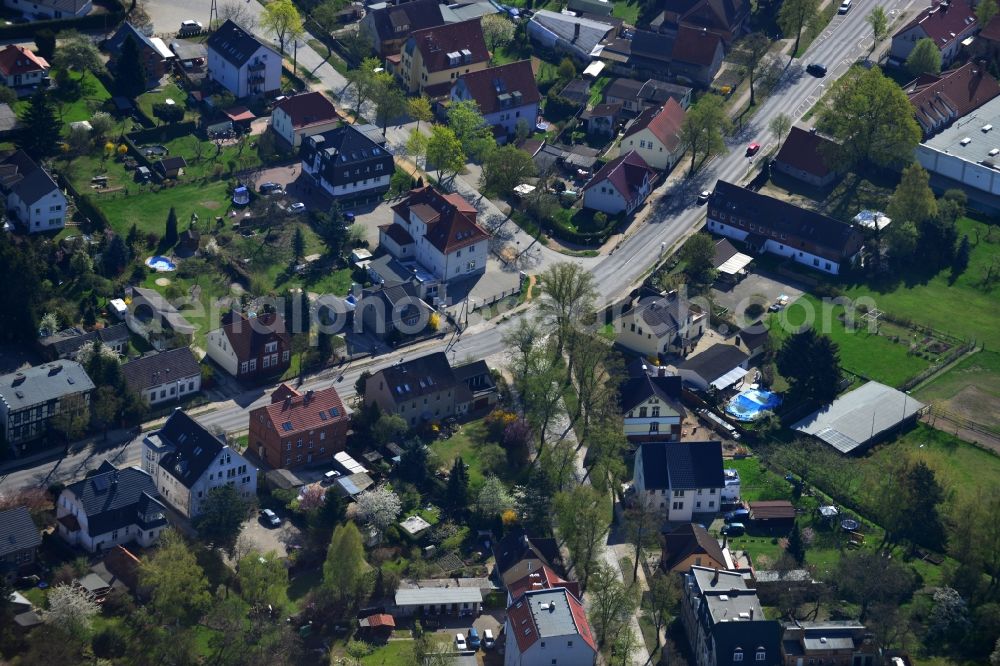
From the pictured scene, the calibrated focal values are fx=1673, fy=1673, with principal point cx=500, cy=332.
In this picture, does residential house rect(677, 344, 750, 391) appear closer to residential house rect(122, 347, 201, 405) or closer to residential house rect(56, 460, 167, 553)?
residential house rect(122, 347, 201, 405)

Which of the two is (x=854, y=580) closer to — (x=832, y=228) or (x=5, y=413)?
(x=832, y=228)

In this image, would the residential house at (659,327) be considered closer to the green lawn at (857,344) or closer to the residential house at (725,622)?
the green lawn at (857,344)

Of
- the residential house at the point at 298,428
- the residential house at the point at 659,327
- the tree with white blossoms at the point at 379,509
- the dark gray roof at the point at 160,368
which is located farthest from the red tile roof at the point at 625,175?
the tree with white blossoms at the point at 379,509

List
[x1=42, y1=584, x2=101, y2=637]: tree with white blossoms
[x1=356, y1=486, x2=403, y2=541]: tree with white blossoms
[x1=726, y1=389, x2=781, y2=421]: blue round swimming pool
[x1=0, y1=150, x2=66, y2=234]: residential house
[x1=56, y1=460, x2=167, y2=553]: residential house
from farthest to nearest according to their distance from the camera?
[x1=0, y1=150, x2=66, y2=234]: residential house < [x1=726, y1=389, x2=781, y2=421]: blue round swimming pool < [x1=356, y1=486, x2=403, y2=541]: tree with white blossoms < [x1=56, y1=460, x2=167, y2=553]: residential house < [x1=42, y1=584, x2=101, y2=637]: tree with white blossoms

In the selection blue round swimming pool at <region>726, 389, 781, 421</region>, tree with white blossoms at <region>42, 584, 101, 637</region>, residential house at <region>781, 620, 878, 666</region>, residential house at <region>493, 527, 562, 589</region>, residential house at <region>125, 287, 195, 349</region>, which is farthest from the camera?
blue round swimming pool at <region>726, 389, 781, 421</region>

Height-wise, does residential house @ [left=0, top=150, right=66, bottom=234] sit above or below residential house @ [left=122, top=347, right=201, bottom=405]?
above

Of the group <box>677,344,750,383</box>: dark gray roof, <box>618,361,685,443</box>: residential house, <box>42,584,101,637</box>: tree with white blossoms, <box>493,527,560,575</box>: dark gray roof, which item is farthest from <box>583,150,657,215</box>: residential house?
<box>42,584,101,637</box>: tree with white blossoms

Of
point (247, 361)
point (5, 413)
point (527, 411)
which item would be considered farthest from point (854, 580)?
point (5, 413)
